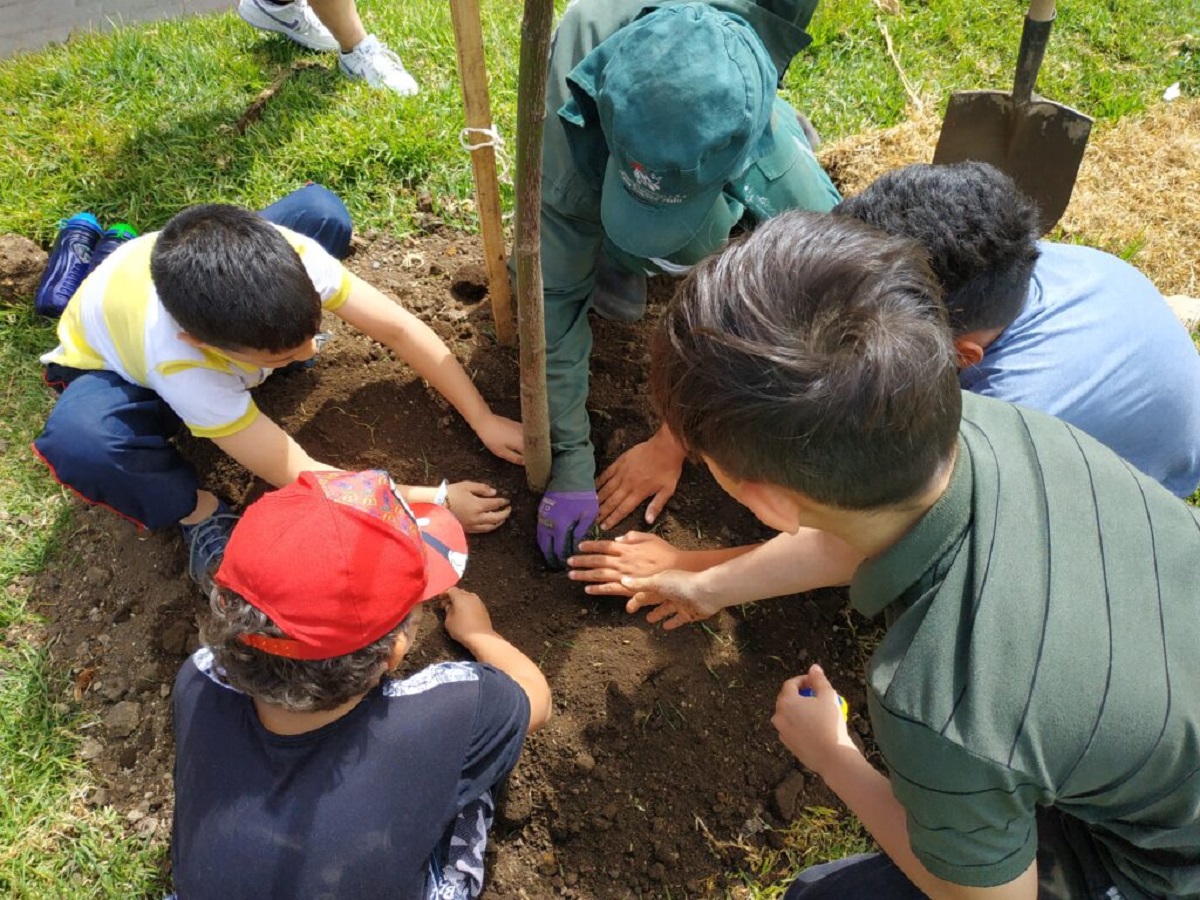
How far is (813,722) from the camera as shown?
176cm

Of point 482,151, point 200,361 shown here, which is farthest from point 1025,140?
point 200,361

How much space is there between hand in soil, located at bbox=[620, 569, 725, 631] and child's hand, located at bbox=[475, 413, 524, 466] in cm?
49

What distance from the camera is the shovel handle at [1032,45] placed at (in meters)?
2.69

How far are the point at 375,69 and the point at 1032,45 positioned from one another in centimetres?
229

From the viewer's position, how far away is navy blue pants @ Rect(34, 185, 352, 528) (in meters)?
2.11

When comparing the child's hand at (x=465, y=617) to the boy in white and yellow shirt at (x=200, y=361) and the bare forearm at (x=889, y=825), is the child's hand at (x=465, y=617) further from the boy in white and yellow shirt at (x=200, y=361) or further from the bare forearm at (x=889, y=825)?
the bare forearm at (x=889, y=825)

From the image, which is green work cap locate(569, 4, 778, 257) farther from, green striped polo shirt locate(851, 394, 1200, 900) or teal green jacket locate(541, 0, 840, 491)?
green striped polo shirt locate(851, 394, 1200, 900)

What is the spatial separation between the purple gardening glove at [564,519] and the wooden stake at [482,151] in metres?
0.55

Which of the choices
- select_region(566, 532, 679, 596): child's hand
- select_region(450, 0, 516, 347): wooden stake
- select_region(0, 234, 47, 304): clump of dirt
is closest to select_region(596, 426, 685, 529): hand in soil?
select_region(566, 532, 679, 596): child's hand

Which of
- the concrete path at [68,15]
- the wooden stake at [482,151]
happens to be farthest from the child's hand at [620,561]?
the concrete path at [68,15]

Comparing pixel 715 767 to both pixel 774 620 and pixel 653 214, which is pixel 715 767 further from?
pixel 653 214

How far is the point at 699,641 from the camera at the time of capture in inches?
88.0

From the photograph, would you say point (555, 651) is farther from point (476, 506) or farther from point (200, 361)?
point (200, 361)

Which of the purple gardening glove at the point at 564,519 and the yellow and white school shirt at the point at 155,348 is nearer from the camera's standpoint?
the yellow and white school shirt at the point at 155,348
